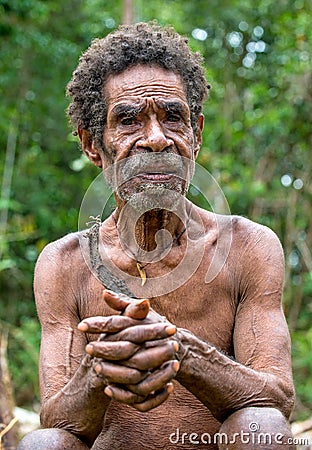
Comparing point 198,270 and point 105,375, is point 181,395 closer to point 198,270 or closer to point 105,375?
point 198,270

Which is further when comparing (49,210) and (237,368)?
(49,210)

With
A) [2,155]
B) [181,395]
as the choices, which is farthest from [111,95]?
[2,155]

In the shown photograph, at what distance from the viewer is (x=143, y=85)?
10.3 ft

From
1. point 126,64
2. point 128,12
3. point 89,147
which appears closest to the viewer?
point 126,64

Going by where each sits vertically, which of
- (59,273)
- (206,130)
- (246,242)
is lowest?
(59,273)

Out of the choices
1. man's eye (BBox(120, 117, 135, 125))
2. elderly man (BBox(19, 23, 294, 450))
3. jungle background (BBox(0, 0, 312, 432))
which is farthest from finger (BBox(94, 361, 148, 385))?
jungle background (BBox(0, 0, 312, 432))

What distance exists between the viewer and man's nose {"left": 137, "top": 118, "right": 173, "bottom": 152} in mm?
3008

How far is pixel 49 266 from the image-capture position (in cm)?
325

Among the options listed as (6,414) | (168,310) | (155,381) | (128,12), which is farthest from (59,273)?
(128,12)

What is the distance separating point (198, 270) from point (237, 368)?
22.3 inches

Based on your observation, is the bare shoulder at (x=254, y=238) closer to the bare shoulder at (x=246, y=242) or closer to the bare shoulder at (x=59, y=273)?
the bare shoulder at (x=246, y=242)

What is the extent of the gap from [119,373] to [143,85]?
1.26 meters

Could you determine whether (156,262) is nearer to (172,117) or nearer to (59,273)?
(59,273)

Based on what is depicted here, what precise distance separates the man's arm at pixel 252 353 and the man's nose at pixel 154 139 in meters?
0.53
